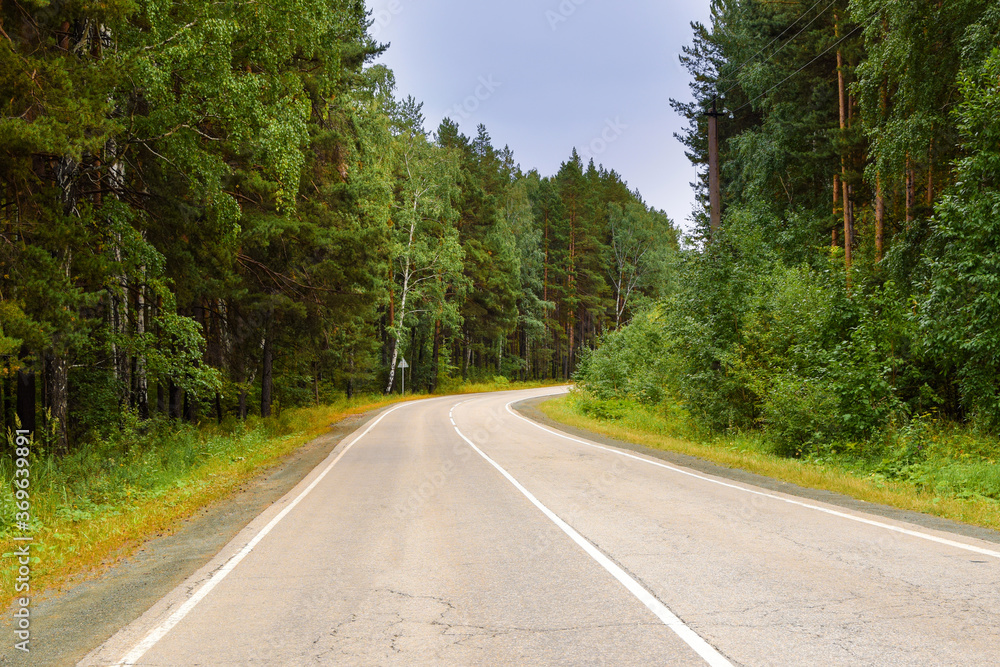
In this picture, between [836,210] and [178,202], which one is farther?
[836,210]

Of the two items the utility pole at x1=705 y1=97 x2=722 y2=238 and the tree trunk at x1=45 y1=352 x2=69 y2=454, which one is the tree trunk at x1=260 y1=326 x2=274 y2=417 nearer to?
the tree trunk at x1=45 y1=352 x2=69 y2=454

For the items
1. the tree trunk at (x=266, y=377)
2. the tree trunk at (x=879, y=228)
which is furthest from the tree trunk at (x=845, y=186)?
the tree trunk at (x=266, y=377)

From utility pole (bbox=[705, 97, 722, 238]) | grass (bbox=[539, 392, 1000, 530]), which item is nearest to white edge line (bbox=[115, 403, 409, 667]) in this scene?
grass (bbox=[539, 392, 1000, 530])

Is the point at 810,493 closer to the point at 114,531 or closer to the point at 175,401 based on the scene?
the point at 114,531

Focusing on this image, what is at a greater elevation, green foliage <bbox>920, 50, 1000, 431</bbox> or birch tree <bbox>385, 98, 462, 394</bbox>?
birch tree <bbox>385, 98, 462, 394</bbox>

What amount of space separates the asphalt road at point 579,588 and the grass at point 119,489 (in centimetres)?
149

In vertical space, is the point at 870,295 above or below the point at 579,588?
above

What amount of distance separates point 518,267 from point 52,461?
45.6 meters

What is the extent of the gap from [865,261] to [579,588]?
19.4 meters

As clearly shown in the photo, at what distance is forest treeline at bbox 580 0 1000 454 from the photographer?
1229cm

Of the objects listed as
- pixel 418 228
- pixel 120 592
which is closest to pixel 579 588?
pixel 120 592

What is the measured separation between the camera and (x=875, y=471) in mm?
12219

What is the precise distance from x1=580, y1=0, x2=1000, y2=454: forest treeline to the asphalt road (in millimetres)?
5967

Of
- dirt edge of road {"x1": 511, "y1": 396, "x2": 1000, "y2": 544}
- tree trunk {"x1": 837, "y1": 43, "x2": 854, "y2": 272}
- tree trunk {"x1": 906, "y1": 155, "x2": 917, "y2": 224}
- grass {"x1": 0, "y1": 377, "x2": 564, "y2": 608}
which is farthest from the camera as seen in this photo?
tree trunk {"x1": 837, "y1": 43, "x2": 854, "y2": 272}
